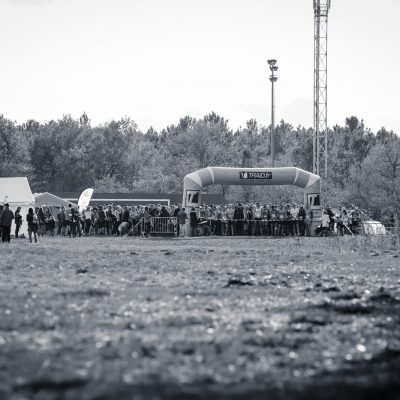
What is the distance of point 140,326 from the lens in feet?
31.7

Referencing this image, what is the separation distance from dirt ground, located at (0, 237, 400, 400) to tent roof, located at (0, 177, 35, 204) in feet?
93.7

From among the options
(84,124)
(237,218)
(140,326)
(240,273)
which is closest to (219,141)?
(84,124)

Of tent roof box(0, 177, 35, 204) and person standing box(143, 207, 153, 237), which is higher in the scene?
tent roof box(0, 177, 35, 204)

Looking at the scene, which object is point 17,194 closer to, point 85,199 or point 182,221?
point 182,221

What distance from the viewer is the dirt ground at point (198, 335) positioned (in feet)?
21.3

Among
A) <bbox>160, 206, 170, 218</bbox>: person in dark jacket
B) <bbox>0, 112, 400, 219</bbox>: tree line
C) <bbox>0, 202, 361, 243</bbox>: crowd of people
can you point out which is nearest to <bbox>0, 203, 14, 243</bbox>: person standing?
<bbox>0, 202, 361, 243</bbox>: crowd of people

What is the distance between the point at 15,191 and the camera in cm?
4616

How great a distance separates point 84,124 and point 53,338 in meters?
115

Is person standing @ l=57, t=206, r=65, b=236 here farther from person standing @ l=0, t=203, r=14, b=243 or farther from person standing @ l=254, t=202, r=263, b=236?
person standing @ l=0, t=203, r=14, b=243

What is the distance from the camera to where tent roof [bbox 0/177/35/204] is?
45.7 metres

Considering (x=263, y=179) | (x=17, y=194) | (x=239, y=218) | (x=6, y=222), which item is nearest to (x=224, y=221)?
(x=239, y=218)

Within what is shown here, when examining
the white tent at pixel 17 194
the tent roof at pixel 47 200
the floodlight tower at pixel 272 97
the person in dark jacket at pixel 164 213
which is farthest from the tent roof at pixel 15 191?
the tent roof at pixel 47 200

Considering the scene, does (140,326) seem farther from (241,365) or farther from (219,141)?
(219,141)

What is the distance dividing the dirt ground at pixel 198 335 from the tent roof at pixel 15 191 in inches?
1124
